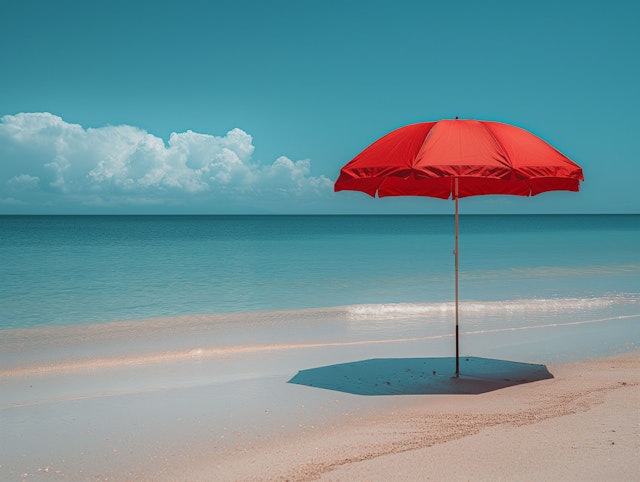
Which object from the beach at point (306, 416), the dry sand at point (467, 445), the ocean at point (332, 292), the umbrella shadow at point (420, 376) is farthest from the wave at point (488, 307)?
the dry sand at point (467, 445)

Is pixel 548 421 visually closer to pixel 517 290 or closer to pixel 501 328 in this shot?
pixel 501 328

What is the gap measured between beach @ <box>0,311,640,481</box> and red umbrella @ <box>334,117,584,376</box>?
191 cm

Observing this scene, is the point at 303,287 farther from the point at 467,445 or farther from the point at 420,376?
the point at 467,445

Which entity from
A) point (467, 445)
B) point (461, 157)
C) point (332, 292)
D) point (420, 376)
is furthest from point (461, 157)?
point (332, 292)

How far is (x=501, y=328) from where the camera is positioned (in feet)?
32.2

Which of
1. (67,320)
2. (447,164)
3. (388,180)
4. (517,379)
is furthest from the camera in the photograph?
(67,320)

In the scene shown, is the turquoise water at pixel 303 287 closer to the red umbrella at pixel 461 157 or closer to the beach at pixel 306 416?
the beach at pixel 306 416

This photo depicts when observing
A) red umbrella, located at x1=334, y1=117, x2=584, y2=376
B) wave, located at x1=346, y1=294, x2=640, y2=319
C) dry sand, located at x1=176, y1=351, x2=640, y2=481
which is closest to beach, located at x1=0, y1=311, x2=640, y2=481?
dry sand, located at x1=176, y1=351, x2=640, y2=481

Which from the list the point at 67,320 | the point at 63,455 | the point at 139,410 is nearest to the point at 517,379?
the point at 139,410

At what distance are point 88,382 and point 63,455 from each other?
2320mm

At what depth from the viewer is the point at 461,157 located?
524 centimetres

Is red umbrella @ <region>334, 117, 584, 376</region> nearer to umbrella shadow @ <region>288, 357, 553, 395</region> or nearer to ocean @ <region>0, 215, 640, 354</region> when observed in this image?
umbrella shadow @ <region>288, 357, 553, 395</region>

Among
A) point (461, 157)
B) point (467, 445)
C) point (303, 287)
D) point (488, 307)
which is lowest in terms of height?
point (303, 287)

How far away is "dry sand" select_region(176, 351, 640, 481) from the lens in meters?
3.79
